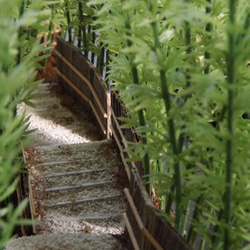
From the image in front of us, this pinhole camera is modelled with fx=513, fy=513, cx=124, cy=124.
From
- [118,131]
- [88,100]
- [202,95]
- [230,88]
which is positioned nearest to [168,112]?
[202,95]

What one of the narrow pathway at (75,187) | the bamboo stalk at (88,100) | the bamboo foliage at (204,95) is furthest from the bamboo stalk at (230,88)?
the bamboo stalk at (88,100)

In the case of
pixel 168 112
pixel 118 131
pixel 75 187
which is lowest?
pixel 75 187

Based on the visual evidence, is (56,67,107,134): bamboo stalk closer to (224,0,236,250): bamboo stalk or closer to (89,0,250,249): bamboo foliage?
(89,0,250,249): bamboo foliage

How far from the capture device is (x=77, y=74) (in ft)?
14.7

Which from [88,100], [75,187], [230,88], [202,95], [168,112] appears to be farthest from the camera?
[88,100]

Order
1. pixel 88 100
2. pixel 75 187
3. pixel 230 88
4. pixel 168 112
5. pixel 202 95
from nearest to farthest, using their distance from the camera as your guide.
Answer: pixel 230 88, pixel 202 95, pixel 168 112, pixel 75 187, pixel 88 100

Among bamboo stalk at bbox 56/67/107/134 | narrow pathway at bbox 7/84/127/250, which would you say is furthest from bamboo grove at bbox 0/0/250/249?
bamboo stalk at bbox 56/67/107/134

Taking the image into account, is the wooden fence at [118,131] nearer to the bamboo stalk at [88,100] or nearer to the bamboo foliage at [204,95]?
the bamboo stalk at [88,100]

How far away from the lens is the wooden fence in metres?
1.88

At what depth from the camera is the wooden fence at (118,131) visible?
1880mm

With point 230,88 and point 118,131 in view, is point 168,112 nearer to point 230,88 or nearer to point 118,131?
point 230,88

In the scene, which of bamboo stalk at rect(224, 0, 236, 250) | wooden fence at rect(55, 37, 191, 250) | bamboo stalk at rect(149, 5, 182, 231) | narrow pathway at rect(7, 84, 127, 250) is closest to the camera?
bamboo stalk at rect(224, 0, 236, 250)

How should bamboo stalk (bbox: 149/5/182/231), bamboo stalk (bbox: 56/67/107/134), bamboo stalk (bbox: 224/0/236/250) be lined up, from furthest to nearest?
bamboo stalk (bbox: 56/67/107/134) → bamboo stalk (bbox: 149/5/182/231) → bamboo stalk (bbox: 224/0/236/250)

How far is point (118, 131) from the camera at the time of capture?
328 cm
